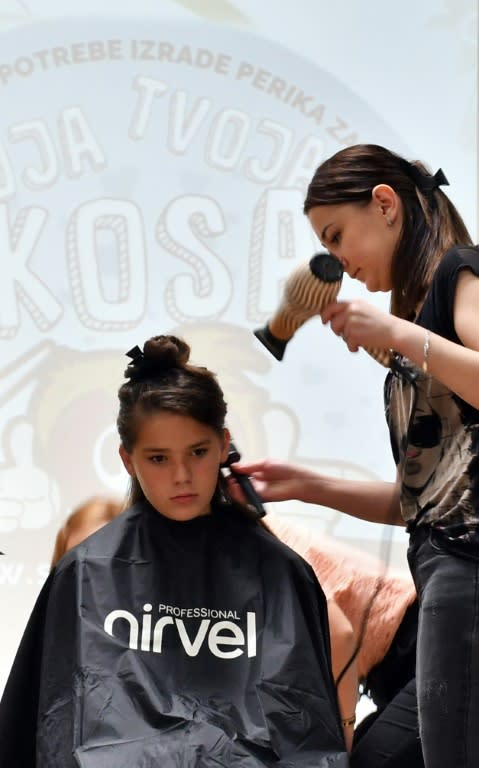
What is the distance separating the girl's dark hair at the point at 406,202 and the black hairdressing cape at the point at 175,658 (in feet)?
1.64

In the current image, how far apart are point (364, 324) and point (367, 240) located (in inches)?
7.7

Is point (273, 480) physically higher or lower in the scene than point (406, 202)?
lower

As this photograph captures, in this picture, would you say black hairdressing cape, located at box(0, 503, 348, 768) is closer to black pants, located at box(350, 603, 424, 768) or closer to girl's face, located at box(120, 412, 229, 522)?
girl's face, located at box(120, 412, 229, 522)

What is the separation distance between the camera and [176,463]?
177 centimetres

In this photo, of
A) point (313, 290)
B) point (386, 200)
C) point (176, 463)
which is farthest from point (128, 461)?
point (386, 200)

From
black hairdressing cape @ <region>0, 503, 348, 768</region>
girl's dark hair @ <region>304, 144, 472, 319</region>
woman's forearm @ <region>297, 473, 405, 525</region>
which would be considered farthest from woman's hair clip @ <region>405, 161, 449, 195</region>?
black hairdressing cape @ <region>0, 503, 348, 768</region>

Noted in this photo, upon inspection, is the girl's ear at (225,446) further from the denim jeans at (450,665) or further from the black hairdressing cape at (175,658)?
the denim jeans at (450,665)

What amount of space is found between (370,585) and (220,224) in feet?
3.38

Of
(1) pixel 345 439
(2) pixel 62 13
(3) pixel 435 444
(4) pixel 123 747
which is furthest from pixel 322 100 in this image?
(4) pixel 123 747

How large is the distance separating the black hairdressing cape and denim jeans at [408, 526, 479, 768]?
0.18m

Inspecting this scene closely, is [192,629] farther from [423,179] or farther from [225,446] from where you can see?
[423,179]

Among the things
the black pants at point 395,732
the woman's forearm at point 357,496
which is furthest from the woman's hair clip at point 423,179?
the black pants at point 395,732

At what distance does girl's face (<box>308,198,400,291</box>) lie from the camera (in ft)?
5.24

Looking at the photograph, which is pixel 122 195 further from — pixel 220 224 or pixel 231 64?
pixel 231 64
